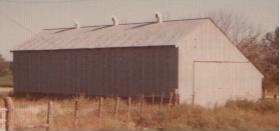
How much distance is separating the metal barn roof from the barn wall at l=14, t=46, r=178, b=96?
0.44 metres

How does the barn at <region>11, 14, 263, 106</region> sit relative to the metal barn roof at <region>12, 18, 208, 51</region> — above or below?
below

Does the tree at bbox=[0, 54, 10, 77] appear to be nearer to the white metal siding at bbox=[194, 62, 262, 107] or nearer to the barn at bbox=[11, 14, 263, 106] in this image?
the barn at bbox=[11, 14, 263, 106]

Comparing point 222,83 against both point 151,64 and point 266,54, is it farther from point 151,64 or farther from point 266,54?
point 266,54

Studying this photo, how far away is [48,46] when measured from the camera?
33.2m

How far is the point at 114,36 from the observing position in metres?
31.0

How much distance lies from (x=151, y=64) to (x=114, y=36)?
Result: 4818 mm

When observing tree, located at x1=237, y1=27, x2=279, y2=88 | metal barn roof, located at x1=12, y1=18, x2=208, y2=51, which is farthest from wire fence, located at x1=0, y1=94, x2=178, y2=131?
tree, located at x1=237, y1=27, x2=279, y2=88

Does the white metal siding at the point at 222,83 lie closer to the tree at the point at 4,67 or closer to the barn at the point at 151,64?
the barn at the point at 151,64

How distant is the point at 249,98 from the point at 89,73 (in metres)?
8.94

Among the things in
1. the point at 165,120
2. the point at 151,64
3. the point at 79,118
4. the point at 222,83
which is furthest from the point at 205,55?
the point at 79,118

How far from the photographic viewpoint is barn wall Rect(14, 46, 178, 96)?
2647cm

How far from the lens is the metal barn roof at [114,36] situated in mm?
27562

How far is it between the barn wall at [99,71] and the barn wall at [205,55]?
0.49 m

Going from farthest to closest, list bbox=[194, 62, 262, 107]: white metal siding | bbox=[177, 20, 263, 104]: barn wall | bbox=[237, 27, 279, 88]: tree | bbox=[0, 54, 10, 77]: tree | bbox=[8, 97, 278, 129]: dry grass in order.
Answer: bbox=[0, 54, 10, 77]: tree < bbox=[237, 27, 279, 88]: tree < bbox=[194, 62, 262, 107]: white metal siding < bbox=[177, 20, 263, 104]: barn wall < bbox=[8, 97, 278, 129]: dry grass
